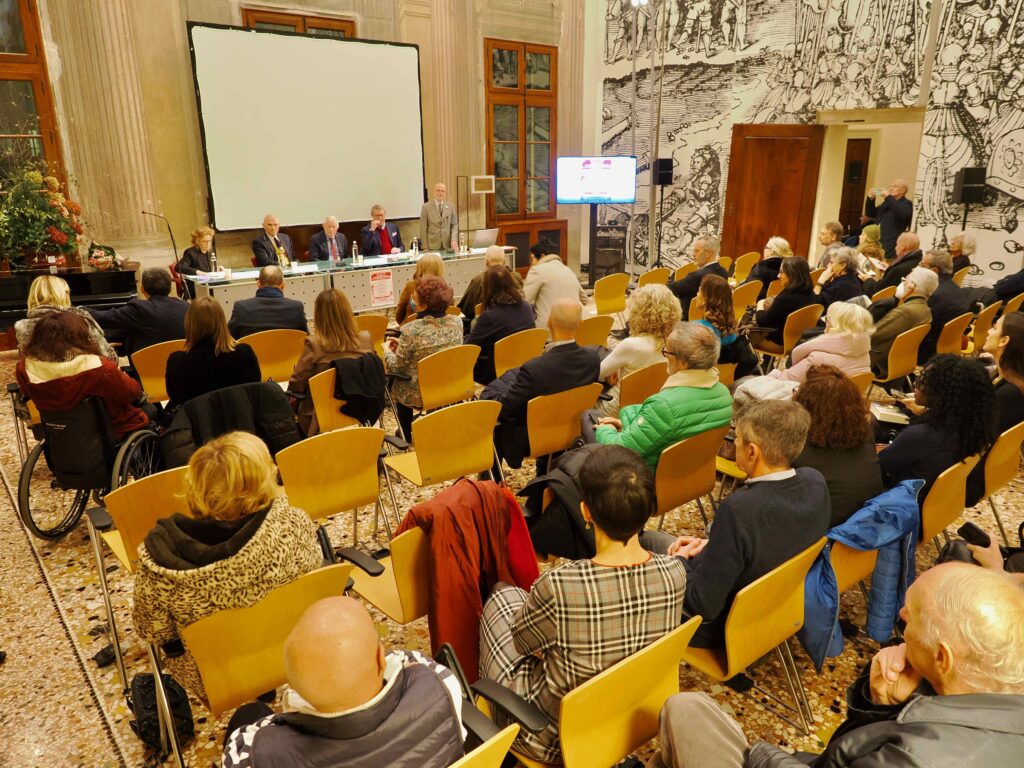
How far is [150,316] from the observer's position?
4809mm

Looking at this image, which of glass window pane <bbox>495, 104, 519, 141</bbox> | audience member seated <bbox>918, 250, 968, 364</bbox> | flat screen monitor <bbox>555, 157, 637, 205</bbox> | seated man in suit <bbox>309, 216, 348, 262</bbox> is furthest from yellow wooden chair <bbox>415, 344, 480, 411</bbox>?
glass window pane <bbox>495, 104, 519, 141</bbox>

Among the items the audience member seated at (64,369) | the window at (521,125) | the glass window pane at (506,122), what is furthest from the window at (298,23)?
the audience member seated at (64,369)

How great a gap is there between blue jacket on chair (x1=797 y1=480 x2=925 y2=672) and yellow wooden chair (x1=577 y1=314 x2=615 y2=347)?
122 inches

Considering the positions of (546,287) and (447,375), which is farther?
(546,287)

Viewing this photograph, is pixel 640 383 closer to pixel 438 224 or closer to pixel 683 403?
pixel 683 403

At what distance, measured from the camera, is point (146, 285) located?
4793mm

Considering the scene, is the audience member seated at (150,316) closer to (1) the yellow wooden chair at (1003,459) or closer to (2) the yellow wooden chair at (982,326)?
(1) the yellow wooden chair at (1003,459)

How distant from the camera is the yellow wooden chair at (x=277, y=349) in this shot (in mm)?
4809

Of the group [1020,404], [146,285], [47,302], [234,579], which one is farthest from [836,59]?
[234,579]

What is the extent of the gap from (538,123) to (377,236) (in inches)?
147

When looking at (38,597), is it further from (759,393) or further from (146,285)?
(759,393)

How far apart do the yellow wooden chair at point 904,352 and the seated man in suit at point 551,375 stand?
8.26ft

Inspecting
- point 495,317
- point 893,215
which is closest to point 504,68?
point 893,215

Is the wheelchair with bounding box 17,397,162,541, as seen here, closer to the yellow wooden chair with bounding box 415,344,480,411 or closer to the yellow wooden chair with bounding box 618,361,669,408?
the yellow wooden chair with bounding box 415,344,480,411
